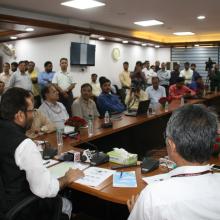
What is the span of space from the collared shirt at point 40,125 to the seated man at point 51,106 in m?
0.24

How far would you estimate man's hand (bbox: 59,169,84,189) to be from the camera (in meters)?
1.84

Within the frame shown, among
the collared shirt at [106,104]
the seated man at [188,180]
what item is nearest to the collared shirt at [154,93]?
the collared shirt at [106,104]

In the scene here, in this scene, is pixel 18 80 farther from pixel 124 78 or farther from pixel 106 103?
pixel 124 78

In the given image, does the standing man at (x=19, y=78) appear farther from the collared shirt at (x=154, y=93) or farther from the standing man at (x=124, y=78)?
the standing man at (x=124, y=78)

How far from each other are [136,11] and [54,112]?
3.55 m

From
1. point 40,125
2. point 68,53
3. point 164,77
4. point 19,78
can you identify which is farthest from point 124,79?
point 40,125

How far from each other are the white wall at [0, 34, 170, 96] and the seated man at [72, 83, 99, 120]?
327cm

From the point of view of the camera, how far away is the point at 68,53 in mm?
7320

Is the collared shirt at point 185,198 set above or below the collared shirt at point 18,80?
below

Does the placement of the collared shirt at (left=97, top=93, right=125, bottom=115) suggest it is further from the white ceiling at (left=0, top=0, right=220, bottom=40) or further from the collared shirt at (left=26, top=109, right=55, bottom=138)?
the white ceiling at (left=0, top=0, right=220, bottom=40)

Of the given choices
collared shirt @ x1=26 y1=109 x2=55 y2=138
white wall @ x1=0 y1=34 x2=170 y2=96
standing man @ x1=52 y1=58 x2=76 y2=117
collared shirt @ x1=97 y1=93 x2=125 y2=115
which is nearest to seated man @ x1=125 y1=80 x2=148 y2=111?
collared shirt @ x1=97 y1=93 x2=125 y2=115

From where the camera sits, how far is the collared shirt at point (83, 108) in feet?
13.7

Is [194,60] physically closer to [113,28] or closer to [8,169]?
[113,28]

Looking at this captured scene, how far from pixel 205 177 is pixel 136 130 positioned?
10.8 feet
